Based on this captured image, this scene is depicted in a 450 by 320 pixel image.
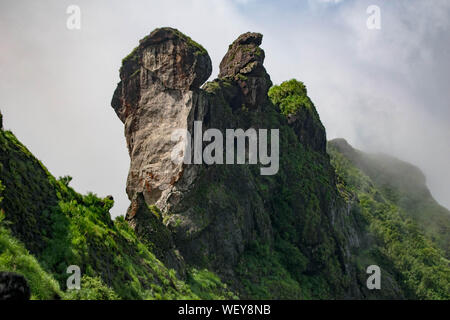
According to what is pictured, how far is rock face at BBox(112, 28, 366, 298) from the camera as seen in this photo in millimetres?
32781

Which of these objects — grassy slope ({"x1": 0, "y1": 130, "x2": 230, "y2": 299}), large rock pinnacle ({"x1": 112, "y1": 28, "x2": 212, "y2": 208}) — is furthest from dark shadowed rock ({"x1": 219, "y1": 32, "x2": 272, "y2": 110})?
grassy slope ({"x1": 0, "y1": 130, "x2": 230, "y2": 299})

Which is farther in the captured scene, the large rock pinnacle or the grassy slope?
the large rock pinnacle

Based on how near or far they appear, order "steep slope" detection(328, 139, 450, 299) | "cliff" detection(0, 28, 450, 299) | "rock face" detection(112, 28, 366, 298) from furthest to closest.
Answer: "steep slope" detection(328, 139, 450, 299) < "rock face" detection(112, 28, 366, 298) < "cliff" detection(0, 28, 450, 299)

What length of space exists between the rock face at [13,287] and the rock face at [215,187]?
699 inches

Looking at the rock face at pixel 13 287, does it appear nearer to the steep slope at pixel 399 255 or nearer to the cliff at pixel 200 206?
the cliff at pixel 200 206

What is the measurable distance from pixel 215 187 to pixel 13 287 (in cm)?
2711

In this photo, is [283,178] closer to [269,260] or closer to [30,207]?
[269,260]

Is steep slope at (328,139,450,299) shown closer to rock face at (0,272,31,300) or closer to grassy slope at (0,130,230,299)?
grassy slope at (0,130,230,299)

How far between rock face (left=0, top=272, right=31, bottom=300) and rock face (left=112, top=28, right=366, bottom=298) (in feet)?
58.3

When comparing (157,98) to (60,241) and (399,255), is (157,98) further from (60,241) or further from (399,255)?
(399,255)

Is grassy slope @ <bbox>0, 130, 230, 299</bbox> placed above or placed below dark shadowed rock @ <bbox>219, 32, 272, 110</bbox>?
below

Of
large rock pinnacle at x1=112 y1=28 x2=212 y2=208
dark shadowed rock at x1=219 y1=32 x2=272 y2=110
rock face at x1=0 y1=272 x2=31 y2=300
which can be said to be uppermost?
dark shadowed rock at x1=219 y1=32 x2=272 y2=110

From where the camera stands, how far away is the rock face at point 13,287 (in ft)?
30.8
